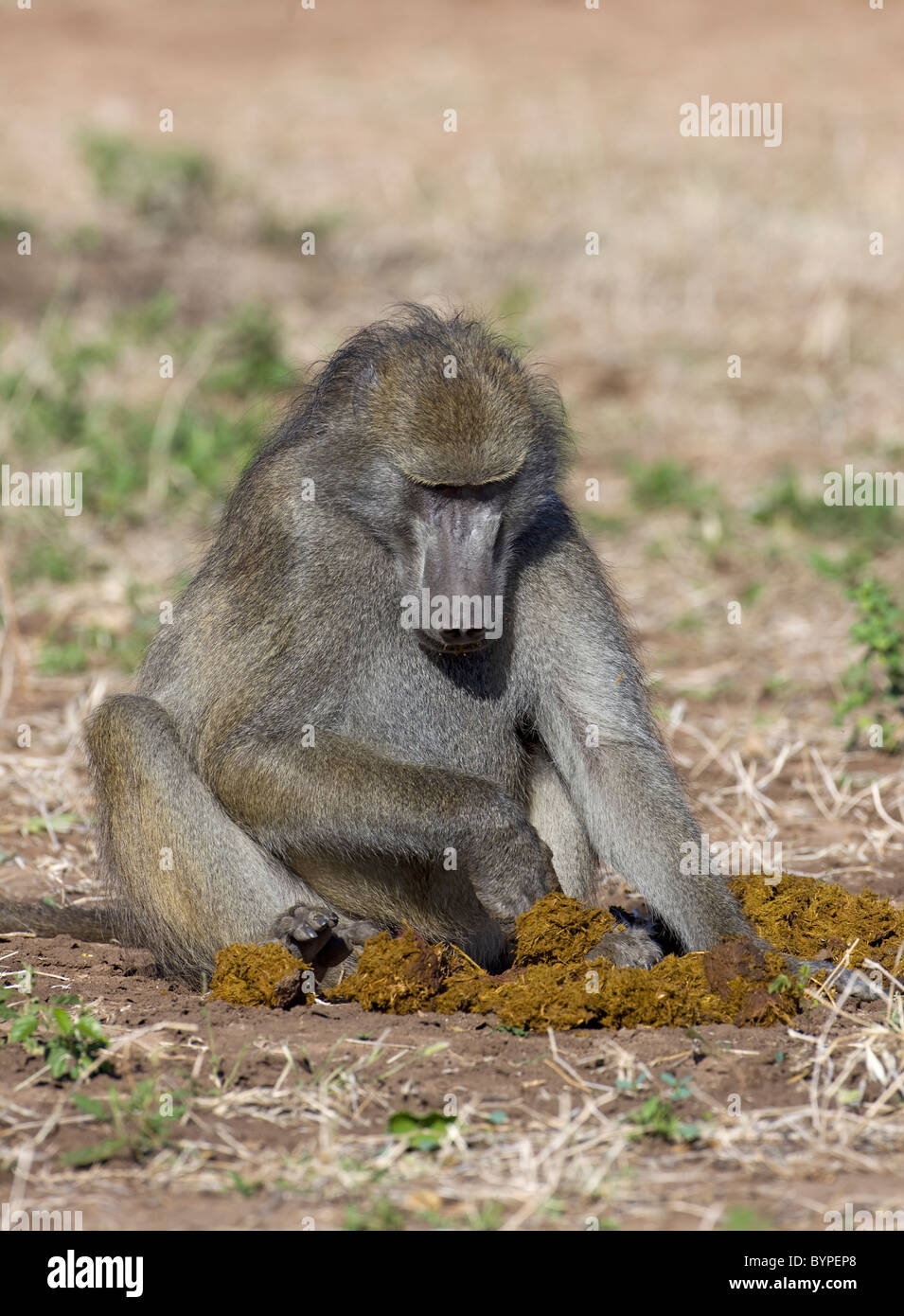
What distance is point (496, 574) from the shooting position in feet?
12.3

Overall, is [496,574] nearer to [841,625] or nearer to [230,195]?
[841,625]

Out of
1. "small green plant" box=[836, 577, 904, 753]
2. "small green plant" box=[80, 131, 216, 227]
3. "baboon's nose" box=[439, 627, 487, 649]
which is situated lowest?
"small green plant" box=[836, 577, 904, 753]

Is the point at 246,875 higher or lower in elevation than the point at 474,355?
lower

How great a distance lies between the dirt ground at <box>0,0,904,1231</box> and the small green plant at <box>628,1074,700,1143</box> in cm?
1

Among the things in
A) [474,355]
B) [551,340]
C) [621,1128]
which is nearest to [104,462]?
[551,340]

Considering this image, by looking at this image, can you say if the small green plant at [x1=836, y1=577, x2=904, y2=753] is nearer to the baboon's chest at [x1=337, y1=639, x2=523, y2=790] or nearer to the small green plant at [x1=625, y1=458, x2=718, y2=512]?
the baboon's chest at [x1=337, y1=639, x2=523, y2=790]

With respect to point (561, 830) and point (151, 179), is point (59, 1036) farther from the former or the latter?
point (151, 179)

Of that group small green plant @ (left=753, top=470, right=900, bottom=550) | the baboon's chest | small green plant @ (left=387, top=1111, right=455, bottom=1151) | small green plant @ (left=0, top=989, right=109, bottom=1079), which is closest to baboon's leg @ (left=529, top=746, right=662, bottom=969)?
the baboon's chest

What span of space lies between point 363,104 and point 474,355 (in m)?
12.0

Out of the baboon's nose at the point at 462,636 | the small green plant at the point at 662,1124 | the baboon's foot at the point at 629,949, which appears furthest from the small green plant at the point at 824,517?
the small green plant at the point at 662,1124

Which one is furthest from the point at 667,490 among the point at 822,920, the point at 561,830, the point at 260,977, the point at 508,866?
the point at 260,977

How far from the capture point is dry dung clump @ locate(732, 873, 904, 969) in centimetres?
387

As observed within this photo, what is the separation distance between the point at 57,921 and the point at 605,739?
152 cm

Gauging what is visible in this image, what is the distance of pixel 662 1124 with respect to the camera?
293cm
